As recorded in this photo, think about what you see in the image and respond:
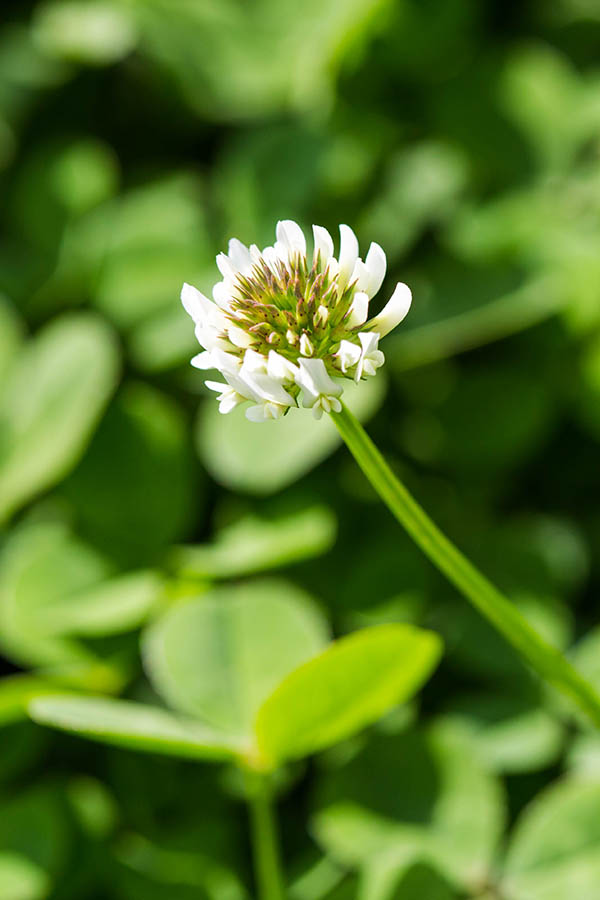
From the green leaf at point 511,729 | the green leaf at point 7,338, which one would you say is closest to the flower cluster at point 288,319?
the green leaf at point 511,729

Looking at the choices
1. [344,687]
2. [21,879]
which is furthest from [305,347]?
[21,879]

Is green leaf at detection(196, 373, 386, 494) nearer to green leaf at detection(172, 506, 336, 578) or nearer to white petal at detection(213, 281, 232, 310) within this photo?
green leaf at detection(172, 506, 336, 578)

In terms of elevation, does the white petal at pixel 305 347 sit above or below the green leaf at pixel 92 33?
below

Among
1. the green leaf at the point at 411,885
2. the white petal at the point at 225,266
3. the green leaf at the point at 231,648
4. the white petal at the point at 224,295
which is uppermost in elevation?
the white petal at the point at 225,266

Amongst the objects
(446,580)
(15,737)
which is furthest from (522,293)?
(15,737)

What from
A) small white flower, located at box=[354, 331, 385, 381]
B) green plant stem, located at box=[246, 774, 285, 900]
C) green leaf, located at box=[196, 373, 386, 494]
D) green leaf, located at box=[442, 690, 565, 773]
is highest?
small white flower, located at box=[354, 331, 385, 381]

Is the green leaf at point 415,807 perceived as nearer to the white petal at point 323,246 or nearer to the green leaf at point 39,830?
the green leaf at point 39,830

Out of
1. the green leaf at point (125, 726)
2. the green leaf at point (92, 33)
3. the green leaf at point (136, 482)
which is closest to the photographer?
the green leaf at point (125, 726)

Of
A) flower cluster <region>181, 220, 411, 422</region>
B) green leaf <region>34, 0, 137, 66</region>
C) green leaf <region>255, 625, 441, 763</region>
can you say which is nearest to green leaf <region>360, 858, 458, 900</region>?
green leaf <region>255, 625, 441, 763</region>

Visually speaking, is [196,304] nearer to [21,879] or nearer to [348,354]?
[348,354]
